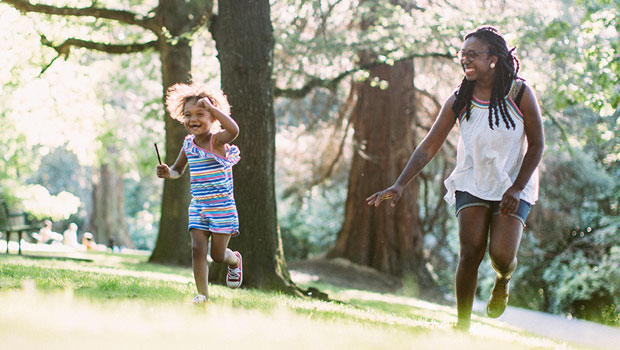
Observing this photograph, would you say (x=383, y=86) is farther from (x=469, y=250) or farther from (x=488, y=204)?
(x=469, y=250)

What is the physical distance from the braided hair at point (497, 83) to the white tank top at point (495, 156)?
0.04m

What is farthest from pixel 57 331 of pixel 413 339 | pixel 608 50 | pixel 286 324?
pixel 608 50

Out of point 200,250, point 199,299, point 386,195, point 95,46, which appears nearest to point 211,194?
point 200,250

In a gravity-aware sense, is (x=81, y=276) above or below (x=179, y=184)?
below

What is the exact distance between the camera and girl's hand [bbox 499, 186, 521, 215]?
4958 mm

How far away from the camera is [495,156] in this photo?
5184mm

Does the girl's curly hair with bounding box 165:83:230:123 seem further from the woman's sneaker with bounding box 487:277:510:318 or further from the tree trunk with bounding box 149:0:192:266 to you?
the tree trunk with bounding box 149:0:192:266

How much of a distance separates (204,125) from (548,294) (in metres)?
16.5

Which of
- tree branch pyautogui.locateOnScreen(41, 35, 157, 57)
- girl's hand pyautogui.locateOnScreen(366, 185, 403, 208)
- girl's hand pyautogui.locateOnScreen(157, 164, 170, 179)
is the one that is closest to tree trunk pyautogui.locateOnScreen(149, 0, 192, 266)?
tree branch pyautogui.locateOnScreen(41, 35, 157, 57)

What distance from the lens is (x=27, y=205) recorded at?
16.7 meters

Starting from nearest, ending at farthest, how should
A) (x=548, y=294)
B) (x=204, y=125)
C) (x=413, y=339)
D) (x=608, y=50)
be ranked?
(x=413, y=339) → (x=204, y=125) → (x=608, y=50) → (x=548, y=294)

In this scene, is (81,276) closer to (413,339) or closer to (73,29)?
(413,339)

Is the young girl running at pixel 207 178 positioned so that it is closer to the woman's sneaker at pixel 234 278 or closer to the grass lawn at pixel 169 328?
the woman's sneaker at pixel 234 278

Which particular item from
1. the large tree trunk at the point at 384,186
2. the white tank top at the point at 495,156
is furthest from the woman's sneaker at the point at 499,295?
the large tree trunk at the point at 384,186
